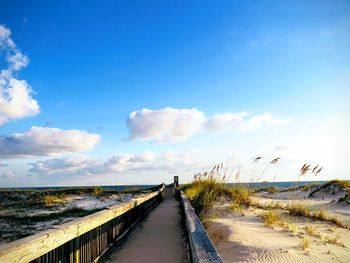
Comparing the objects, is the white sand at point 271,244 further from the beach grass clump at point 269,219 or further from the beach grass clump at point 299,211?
the beach grass clump at point 299,211

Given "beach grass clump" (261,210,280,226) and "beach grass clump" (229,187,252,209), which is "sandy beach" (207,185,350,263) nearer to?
"beach grass clump" (261,210,280,226)

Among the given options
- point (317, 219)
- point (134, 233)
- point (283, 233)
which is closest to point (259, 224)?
point (283, 233)

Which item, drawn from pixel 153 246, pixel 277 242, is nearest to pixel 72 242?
pixel 153 246

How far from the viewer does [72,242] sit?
332cm

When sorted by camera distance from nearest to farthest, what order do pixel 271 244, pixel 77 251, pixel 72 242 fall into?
pixel 72 242 → pixel 77 251 → pixel 271 244

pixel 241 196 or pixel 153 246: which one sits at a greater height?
pixel 241 196

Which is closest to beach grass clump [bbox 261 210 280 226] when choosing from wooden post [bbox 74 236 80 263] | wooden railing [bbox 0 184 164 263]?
wooden railing [bbox 0 184 164 263]

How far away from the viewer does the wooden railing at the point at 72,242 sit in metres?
2.18

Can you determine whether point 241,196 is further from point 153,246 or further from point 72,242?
point 72,242

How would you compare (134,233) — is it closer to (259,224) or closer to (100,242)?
(100,242)

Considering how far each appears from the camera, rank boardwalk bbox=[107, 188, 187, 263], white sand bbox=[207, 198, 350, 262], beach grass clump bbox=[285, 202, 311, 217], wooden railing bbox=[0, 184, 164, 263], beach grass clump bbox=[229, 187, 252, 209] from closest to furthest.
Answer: wooden railing bbox=[0, 184, 164, 263] < boardwalk bbox=[107, 188, 187, 263] < white sand bbox=[207, 198, 350, 262] < beach grass clump bbox=[285, 202, 311, 217] < beach grass clump bbox=[229, 187, 252, 209]

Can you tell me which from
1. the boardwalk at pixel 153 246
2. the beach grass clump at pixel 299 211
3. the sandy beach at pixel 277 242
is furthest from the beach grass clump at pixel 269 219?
the boardwalk at pixel 153 246

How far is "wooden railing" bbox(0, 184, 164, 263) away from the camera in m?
2.18

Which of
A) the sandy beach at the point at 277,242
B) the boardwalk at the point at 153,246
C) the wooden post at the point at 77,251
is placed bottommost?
the sandy beach at the point at 277,242
